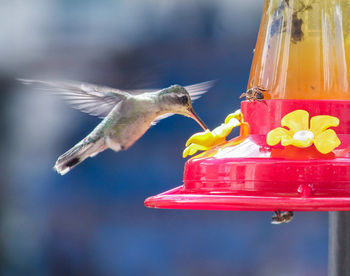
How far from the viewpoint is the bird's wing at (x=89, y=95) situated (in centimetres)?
363

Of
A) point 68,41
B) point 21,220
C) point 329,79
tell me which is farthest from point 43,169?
point 329,79

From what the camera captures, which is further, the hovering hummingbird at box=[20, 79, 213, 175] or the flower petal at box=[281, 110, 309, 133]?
the hovering hummingbird at box=[20, 79, 213, 175]

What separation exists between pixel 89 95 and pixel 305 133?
1.64 m

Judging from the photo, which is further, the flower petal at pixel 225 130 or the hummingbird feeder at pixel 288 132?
the flower petal at pixel 225 130

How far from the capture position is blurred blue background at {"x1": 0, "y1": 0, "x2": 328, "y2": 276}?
5.90 meters

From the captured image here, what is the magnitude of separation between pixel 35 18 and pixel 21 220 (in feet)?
6.07

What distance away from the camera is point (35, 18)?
628 centimetres

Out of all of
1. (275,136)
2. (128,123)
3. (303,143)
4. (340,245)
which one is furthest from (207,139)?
(128,123)

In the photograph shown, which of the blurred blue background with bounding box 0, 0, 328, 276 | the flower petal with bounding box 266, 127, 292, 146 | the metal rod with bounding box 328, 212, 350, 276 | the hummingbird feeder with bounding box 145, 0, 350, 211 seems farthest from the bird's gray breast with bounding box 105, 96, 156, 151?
the blurred blue background with bounding box 0, 0, 328, 276

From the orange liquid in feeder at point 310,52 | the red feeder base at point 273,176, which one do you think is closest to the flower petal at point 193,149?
the red feeder base at point 273,176

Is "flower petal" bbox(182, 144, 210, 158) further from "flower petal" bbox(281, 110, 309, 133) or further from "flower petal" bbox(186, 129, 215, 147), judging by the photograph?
"flower petal" bbox(281, 110, 309, 133)

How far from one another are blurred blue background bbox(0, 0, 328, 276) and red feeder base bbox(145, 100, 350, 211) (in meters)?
3.16

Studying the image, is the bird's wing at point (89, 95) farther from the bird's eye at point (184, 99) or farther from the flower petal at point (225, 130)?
the flower petal at point (225, 130)

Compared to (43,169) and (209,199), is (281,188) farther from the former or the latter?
(43,169)
